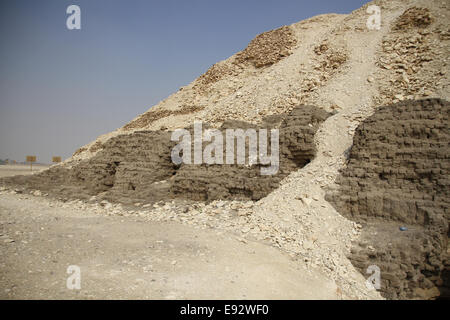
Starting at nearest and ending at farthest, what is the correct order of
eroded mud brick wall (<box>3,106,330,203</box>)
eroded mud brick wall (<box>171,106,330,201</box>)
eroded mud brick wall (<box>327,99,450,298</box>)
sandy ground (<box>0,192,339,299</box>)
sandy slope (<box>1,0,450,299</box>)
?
sandy ground (<box>0,192,339,299</box>) < eroded mud brick wall (<box>327,99,450,298</box>) < sandy slope (<box>1,0,450,299</box>) < eroded mud brick wall (<box>171,106,330,201</box>) < eroded mud brick wall (<box>3,106,330,203</box>)

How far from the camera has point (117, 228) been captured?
7348mm

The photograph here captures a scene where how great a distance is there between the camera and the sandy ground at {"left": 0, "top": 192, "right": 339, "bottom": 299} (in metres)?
4.24

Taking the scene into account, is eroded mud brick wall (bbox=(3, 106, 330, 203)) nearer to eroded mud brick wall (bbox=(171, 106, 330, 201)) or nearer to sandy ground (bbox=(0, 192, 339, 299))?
eroded mud brick wall (bbox=(171, 106, 330, 201))

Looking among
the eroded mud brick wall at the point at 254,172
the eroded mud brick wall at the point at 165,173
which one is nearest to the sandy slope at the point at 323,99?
the eroded mud brick wall at the point at 254,172

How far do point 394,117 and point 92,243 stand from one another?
751cm

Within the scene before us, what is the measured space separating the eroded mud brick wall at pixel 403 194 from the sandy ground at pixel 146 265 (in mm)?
1416

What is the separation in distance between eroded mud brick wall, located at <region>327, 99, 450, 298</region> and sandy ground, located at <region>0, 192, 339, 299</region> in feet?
4.65

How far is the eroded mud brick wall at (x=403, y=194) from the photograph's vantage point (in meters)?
5.21

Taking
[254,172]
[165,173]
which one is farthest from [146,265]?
[165,173]

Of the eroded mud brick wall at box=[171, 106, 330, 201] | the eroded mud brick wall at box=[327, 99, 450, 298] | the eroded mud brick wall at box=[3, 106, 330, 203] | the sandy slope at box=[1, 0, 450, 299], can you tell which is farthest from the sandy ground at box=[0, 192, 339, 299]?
the eroded mud brick wall at box=[3, 106, 330, 203]

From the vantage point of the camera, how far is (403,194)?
6.10 metres
